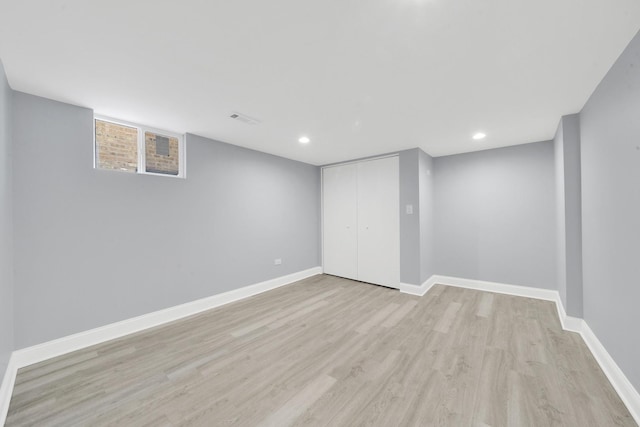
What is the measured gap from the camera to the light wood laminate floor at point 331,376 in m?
1.56

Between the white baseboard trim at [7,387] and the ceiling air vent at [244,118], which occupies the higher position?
the ceiling air vent at [244,118]

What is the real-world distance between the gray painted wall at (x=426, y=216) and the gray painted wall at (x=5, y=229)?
4554 mm

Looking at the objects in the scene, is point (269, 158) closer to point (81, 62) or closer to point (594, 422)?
point (81, 62)

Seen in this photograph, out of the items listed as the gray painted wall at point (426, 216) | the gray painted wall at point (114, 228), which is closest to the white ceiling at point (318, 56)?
the gray painted wall at point (114, 228)

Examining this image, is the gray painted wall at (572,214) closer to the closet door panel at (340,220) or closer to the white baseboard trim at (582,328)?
the white baseboard trim at (582,328)

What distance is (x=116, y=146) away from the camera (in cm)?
276

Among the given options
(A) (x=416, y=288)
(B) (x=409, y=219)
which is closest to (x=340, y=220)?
(B) (x=409, y=219)

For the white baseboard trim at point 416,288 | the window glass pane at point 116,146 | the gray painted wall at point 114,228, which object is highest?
the window glass pane at point 116,146

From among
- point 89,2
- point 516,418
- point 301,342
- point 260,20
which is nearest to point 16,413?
point 301,342

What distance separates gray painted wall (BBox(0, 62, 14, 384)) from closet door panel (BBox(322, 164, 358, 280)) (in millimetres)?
4260

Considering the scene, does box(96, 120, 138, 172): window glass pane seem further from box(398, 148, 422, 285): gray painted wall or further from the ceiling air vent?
box(398, 148, 422, 285): gray painted wall

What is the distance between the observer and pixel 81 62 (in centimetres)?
171

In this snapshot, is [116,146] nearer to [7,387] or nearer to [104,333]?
[104,333]

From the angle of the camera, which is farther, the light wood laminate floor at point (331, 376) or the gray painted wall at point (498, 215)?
the gray painted wall at point (498, 215)
